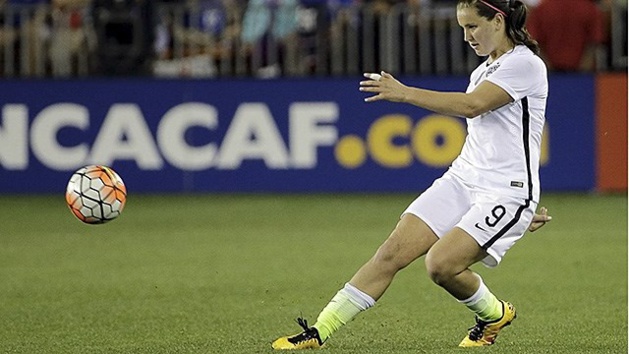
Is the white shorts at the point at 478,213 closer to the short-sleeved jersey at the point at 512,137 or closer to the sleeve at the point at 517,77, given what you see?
the short-sleeved jersey at the point at 512,137

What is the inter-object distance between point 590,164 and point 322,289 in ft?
27.8

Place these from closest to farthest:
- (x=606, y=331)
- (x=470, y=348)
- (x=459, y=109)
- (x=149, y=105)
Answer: (x=459, y=109) → (x=470, y=348) → (x=606, y=331) → (x=149, y=105)

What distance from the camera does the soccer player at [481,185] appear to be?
771 centimetres

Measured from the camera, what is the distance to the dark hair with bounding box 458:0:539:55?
7.70 meters

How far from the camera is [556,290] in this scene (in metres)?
11.0

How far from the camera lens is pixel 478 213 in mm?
7797

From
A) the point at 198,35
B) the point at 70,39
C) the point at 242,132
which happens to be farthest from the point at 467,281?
the point at 70,39

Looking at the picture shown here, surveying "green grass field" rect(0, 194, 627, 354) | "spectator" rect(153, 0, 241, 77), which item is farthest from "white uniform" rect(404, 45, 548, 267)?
"spectator" rect(153, 0, 241, 77)

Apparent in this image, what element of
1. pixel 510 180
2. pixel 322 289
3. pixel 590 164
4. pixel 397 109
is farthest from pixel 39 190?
pixel 510 180

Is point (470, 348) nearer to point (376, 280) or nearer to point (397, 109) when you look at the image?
point (376, 280)

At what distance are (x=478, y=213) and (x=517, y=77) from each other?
0.74 meters

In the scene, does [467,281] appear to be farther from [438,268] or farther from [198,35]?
[198,35]

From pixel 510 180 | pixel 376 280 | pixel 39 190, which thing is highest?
pixel 510 180

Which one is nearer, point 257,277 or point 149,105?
point 257,277
